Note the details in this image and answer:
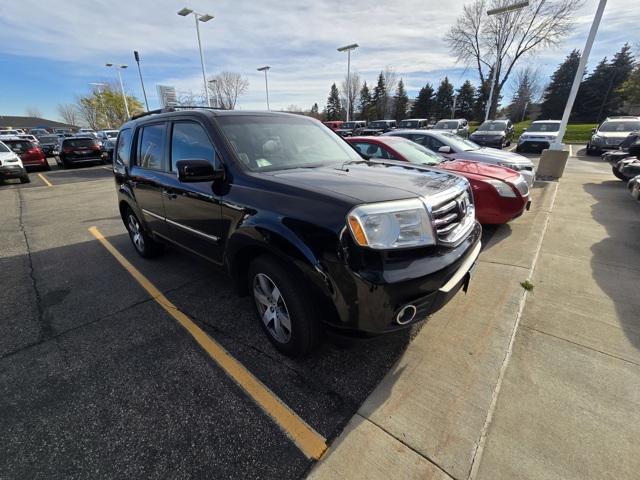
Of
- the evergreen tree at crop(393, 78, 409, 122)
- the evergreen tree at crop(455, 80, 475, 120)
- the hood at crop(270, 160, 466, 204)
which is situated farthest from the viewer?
the evergreen tree at crop(393, 78, 409, 122)

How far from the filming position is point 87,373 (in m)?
2.40

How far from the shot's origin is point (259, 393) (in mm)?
2170

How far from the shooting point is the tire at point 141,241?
4344 mm

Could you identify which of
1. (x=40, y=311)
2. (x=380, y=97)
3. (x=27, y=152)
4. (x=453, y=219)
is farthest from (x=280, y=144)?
(x=380, y=97)

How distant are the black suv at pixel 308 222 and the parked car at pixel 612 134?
56.3 ft

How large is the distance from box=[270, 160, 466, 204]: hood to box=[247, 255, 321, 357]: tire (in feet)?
2.06

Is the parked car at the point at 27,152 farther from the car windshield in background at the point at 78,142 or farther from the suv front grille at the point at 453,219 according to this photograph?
the suv front grille at the point at 453,219

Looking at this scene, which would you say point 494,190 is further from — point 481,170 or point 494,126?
point 494,126

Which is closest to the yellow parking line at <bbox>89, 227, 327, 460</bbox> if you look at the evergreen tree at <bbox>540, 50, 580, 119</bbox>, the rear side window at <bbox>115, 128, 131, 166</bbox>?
the rear side window at <bbox>115, 128, 131, 166</bbox>

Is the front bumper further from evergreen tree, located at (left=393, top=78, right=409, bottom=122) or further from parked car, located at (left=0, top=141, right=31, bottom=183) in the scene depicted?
evergreen tree, located at (left=393, top=78, right=409, bottom=122)

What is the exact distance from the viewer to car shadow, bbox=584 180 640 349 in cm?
287

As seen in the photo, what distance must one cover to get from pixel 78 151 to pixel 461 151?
17.9 m

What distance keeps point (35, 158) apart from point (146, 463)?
726 inches

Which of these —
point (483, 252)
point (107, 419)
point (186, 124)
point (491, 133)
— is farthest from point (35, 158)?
point (491, 133)
